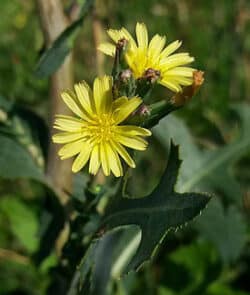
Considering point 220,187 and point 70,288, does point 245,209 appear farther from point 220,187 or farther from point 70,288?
point 70,288

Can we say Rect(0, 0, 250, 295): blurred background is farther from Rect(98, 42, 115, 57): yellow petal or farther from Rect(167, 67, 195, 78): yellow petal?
Rect(167, 67, 195, 78): yellow petal

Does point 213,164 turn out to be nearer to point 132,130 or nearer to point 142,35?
point 142,35

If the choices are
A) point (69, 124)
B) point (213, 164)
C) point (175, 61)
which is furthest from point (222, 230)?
point (69, 124)

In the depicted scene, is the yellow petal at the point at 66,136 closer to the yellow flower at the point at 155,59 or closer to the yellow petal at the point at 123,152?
the yellow petal at the point at 123,152

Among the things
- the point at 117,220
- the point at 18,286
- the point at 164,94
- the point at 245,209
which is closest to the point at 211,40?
the point at 164,94

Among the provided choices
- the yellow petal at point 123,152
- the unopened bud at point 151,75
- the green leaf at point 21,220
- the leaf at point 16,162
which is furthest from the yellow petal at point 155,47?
the green leaf at point 21,220

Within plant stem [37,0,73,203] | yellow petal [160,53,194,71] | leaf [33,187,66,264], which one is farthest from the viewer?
leaf [33,187,66,264]

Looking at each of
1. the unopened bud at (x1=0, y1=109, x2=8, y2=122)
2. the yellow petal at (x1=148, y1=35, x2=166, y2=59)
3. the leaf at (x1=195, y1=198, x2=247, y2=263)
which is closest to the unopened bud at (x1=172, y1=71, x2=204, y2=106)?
the yellow petal at (x1=148, y1=35, x2=166, y2=59)
